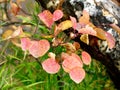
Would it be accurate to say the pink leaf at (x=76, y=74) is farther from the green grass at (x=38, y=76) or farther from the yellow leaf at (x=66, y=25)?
the green grass at (x=38, y=76)

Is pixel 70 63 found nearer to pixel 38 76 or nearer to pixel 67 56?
pixel 67 56

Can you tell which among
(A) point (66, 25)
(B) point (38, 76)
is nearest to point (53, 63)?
(A) point (66, 25)

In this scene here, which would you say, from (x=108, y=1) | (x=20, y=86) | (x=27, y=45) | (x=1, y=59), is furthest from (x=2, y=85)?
(x=108, y=1)

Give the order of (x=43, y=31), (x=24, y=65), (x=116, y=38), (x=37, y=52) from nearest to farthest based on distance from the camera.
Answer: (x=37, y=52), (x=116, y=38), (x=24, y=65), (x=43, y=31)

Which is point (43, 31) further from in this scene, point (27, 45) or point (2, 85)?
point (27, 45)

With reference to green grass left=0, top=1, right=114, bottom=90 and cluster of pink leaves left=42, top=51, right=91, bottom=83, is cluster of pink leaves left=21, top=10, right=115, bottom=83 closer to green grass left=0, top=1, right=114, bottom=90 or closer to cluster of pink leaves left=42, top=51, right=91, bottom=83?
cluster of pink leaves left=42, top=51, right=91, bottom=83

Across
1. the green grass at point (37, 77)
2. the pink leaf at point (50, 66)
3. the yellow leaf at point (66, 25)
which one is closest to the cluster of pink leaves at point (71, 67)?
the pink leaf at point (50, 66)
